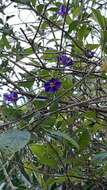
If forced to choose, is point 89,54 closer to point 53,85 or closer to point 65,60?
point 65,60

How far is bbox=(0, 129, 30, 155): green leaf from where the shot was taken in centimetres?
75

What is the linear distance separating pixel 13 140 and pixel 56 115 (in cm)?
29

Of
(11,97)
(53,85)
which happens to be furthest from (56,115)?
(11,97)

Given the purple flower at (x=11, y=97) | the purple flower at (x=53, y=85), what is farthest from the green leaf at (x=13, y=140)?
the purple flower at (x=11, y=97)

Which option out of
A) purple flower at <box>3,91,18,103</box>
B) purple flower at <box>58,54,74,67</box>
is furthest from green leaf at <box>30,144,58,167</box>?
purple flower at <box>58,54,74,67</box>

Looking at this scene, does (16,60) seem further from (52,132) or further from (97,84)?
(52,132)

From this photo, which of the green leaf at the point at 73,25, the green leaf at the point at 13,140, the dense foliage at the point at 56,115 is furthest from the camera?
the green leaf at the point at 73,25

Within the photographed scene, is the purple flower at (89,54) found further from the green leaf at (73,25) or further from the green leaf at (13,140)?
the green leaf at (13,140)

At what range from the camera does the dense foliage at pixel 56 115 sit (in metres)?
0.93

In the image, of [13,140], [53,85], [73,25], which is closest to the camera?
[13,140]

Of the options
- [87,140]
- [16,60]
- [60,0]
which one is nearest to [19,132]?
[87,140]

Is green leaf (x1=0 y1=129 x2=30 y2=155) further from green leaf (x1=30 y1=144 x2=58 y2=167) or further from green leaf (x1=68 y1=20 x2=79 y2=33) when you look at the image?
green leaf (x1=68 y1=20 x2=79 y2=33)

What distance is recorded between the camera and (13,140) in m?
0.77

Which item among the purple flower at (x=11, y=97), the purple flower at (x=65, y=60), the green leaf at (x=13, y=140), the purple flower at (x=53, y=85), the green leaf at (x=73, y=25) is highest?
the green leaf at (x=73, y=25)
